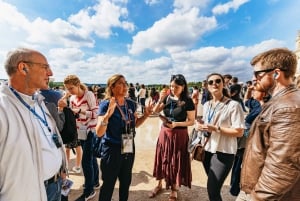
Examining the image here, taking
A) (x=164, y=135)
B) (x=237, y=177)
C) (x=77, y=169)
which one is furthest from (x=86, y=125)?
(x=237, y=177)

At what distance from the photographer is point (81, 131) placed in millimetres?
3949

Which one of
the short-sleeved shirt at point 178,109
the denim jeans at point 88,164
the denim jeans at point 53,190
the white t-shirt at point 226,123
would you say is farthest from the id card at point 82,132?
the white t-shirt at point 226,123

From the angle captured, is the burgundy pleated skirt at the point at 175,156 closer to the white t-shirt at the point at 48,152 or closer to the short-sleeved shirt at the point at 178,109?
the short-sleeved shirt at the point at 178,109

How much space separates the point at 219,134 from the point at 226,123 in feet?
0.61

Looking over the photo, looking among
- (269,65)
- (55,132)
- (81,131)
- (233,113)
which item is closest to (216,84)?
(233,113)

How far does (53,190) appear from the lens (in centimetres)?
203

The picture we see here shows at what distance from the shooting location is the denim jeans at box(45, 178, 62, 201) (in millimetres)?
1962

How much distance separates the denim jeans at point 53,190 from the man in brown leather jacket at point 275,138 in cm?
180

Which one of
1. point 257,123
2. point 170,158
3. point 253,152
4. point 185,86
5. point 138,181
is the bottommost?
point 138,181

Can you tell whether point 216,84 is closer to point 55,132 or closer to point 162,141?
point 162,141

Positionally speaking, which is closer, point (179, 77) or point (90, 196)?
point (179, 77)

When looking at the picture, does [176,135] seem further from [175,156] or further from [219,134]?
[219,134]

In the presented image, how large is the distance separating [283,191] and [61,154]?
80.7 inches

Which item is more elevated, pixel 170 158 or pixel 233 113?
pixel 233 113
